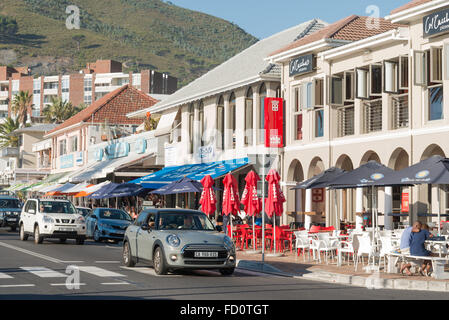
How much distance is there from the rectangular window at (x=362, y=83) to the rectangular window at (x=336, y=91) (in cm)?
186

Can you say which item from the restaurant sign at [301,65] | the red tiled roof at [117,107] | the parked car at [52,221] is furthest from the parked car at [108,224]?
the red tiled roof at [117,107]

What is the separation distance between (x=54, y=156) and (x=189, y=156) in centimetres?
3557

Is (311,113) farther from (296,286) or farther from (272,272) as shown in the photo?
(296,286)

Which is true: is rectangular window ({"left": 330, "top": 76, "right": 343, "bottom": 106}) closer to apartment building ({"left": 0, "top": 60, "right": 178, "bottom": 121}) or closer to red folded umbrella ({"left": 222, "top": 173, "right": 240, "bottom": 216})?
red folded umbrella ({"left": 222, "top": 173, "right": 240, "bottom": 216})

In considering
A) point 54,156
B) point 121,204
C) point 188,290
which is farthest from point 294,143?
point 54,156

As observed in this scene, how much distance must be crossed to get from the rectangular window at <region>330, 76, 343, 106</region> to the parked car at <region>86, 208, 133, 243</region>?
10.2 meters

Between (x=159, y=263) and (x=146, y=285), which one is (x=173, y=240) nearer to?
(x=159, y=263)

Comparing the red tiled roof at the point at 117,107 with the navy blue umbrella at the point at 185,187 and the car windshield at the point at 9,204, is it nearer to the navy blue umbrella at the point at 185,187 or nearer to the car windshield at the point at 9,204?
the car windshield at the point at 9,204

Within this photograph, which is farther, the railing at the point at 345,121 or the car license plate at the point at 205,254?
the railing at the point at 345,121

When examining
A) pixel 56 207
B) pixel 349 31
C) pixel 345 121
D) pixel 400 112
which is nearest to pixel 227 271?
pixel 400 112

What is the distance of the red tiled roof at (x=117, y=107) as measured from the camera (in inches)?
2589

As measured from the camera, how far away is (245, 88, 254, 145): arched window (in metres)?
36.8

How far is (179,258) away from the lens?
18188mm

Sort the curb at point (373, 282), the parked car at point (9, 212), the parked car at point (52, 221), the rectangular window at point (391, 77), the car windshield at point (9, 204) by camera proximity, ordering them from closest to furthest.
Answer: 1. the curb at point (373, 282)
2. the rectangular window at point (391, 77)
3. the parked car at point (52, 221)
4. the parked car at point (9, 212)
5. the car windshield at point (9, 204)
